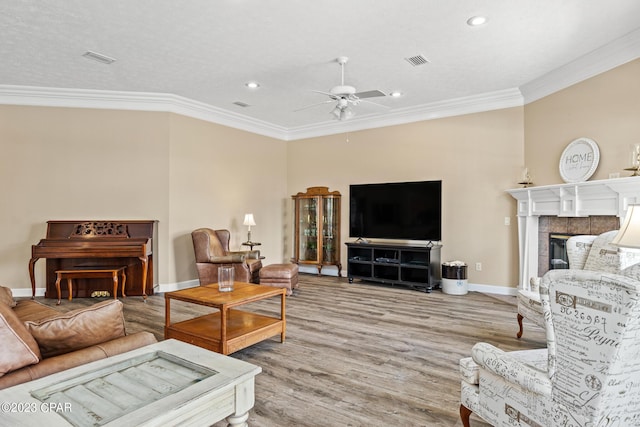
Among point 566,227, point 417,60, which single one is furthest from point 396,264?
point 417,60

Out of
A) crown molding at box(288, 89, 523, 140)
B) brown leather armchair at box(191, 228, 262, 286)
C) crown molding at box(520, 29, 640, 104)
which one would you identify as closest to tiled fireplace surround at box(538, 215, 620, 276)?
crown molding at box(520, 29, 640, 104)

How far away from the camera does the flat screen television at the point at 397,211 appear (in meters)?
5.82

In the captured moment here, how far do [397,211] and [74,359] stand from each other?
5.24 metres

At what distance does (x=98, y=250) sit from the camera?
16.1 feet

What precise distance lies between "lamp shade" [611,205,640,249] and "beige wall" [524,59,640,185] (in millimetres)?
1880

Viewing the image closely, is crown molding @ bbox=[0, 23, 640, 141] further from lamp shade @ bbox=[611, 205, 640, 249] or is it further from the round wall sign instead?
lamp shade @ bbox=[611, 205, 640, 249]

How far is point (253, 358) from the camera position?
3.02m

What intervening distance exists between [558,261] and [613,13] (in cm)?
286

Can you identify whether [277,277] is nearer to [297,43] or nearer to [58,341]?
[297,43]

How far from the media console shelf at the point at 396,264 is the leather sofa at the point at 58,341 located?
454cm

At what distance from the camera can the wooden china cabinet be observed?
7020 mm

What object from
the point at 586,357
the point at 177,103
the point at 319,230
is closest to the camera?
the point at 586,357

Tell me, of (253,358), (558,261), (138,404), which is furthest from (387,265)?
(138,404)

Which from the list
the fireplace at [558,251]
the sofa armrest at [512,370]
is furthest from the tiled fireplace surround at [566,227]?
the sofa armrest at [512,370]
